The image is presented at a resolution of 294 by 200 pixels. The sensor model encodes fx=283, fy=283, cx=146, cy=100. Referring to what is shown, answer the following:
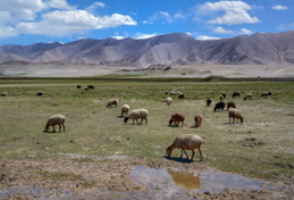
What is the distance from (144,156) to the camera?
12883 millimetres

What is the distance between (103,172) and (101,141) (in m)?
4.65

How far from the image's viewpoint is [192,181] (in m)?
10.3

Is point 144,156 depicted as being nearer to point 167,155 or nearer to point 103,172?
point 167,155

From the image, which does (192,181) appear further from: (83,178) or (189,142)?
(83,178)

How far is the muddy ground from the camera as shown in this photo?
9039 millimetres

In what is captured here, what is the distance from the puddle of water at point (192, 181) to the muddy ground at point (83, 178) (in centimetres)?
32

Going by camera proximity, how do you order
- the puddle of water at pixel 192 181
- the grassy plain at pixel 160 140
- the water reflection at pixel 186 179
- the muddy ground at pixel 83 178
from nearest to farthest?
the muddy ground at pixel 83 178 → the puddle of water at pixel 192 181 → the water reflection at pixel 186 179 → the grassy plain at pixel 160 140

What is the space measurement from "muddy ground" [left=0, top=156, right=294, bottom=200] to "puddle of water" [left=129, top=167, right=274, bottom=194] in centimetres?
32

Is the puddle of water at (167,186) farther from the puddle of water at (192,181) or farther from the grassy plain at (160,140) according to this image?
the grassy plain at (160,140)

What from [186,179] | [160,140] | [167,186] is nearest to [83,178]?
[167,186]

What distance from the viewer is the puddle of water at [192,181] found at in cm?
966

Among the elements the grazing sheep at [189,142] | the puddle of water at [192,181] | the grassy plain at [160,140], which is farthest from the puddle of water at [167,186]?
the grazing sheep at [189,142]

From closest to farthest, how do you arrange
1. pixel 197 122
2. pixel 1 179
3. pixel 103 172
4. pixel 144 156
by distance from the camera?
pixel 1 179 < pixel 103 172 < pixel 144 156 < pixel 197 122

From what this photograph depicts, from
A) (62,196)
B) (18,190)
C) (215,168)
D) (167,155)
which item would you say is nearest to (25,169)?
(18,190)
